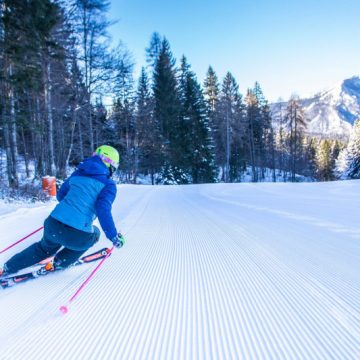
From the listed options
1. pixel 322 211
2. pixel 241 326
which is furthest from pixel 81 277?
pixel 322 211

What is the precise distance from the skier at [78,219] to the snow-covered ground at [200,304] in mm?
269

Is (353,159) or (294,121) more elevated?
(294,121)

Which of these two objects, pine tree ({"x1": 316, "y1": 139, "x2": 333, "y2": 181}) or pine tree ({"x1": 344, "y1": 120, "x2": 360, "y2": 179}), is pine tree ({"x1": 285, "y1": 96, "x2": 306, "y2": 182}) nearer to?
pine tree ({"x1": 344, "y1": 120, "x2": 360, "y2": 179})

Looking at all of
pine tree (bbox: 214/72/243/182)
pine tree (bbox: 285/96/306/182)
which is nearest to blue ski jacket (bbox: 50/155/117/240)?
pine tree (bbox: 214/72/243/182)

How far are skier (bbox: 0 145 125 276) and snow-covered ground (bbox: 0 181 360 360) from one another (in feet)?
0.88

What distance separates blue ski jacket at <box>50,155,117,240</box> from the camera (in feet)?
8.51

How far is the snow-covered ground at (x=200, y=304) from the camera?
163 cm

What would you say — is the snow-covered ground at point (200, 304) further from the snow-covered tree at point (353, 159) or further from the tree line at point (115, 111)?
the snow-covered tree at point (353, 159)

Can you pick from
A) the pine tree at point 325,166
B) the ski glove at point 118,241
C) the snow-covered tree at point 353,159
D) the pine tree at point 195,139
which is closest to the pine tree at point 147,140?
the pine tree at point 195,139

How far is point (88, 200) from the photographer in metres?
2.66

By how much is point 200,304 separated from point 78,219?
1434mm

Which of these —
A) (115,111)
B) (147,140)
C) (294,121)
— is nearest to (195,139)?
(147,140)

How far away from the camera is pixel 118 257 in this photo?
336cm

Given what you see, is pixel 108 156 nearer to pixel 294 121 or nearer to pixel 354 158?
pixel 294 121
